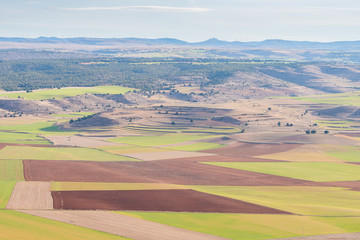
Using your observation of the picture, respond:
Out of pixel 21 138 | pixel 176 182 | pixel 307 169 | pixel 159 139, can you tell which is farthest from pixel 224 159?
pixel 21 138

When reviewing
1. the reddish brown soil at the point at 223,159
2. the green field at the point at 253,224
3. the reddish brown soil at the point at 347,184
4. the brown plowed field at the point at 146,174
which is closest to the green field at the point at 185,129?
the reddish brown soil at the point at 223,159

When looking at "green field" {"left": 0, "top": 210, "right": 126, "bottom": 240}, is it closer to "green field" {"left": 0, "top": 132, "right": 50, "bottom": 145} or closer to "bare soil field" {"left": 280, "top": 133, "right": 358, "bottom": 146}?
"green field" {"left": 0, "top": 132, "right": 50, "bottom": 145}

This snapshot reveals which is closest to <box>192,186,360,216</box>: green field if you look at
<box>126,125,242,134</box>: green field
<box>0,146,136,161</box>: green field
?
<box>0,146,136,161</box>: green field

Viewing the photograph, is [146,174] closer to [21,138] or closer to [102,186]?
[102,186]

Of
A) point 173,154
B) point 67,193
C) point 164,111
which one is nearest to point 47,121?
point 164,111

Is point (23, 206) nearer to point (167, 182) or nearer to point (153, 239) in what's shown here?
point (153, 239)

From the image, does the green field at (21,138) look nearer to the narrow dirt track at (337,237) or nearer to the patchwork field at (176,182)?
the patchwork field at (176,182)
